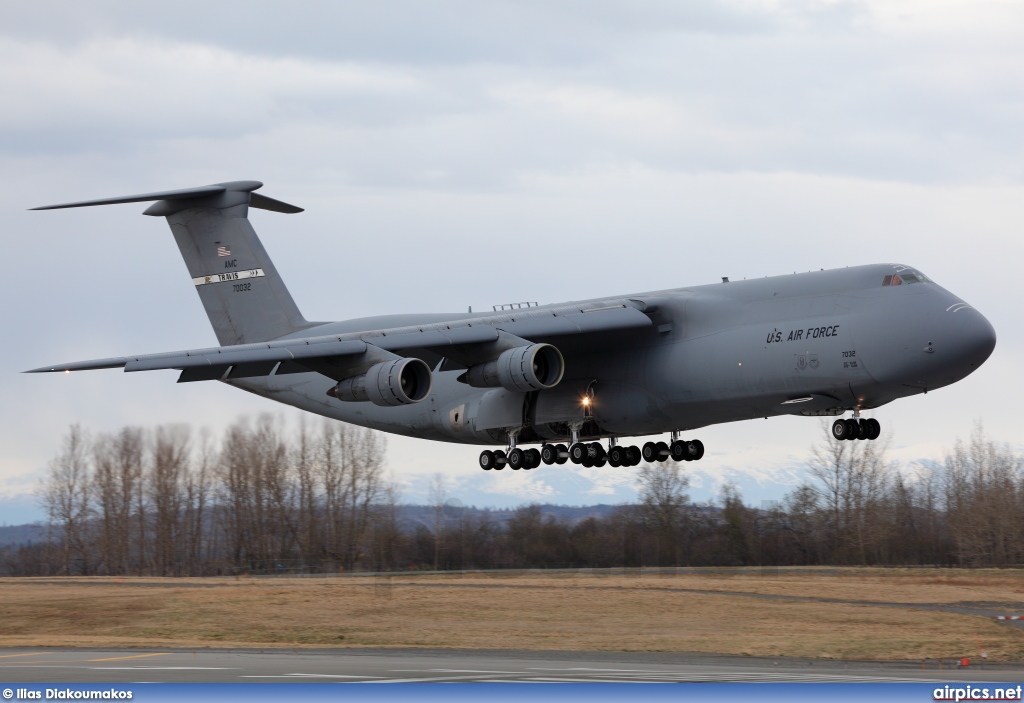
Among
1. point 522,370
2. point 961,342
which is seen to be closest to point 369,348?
point 522,370

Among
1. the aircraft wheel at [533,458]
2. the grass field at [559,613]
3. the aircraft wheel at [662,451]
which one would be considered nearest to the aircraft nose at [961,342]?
the aircraft wheel at [662,451]

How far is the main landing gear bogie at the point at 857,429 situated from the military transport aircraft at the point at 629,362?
28mm

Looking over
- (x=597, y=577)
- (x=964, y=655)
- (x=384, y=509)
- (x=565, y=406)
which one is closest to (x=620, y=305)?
(x=565, y=406)

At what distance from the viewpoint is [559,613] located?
28672 mm

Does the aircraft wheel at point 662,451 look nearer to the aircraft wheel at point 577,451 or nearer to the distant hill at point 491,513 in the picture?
the aircraft wheel at point 577,451

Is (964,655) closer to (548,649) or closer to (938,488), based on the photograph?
(548,649)

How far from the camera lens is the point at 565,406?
21094 mm

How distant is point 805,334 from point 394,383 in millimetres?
5974

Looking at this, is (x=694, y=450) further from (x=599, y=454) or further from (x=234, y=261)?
(x=234, y=261)

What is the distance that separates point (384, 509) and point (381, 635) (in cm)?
1591

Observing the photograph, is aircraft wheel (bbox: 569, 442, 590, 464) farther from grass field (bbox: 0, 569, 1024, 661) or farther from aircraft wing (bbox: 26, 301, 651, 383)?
grass field (bbox: 0, 569, 1024, 661)

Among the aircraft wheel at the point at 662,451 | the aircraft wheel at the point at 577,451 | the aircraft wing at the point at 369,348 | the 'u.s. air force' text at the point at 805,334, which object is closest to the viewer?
the 'u.s. air force' text at the point at 805,334

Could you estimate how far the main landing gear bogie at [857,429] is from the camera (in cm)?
1866

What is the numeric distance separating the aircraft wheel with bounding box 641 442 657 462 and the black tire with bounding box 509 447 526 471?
2013mm
